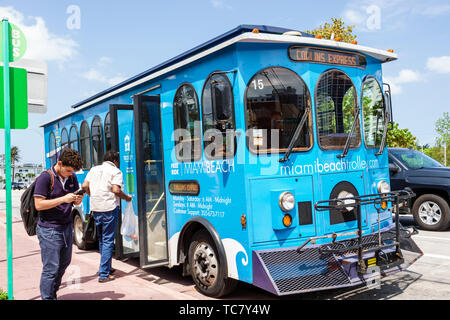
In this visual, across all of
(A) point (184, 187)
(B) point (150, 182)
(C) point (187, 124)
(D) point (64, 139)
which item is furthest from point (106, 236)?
(D) point (64, 139)

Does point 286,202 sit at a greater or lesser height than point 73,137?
lesser

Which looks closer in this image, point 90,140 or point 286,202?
point 286,202

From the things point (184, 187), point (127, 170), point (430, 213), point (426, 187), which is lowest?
point (430, 213)

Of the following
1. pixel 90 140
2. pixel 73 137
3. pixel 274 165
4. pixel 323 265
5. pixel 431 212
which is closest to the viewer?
pixel 323 265

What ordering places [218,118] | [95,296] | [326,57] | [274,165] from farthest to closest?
[95,296] → [326,57] → [218,118] → [274,165]

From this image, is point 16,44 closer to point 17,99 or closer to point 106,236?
point 17,99

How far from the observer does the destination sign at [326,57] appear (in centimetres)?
500

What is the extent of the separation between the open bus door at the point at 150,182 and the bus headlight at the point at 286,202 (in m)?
2.19

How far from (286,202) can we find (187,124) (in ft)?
5.92

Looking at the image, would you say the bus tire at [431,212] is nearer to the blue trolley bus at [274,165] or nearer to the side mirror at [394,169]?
the side mirror at [394,169]

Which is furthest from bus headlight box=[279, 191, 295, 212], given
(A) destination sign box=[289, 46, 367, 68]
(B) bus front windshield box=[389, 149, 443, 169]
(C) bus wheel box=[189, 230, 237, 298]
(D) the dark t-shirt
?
(B) bus front windshield box=[389, 149, 443, 169]

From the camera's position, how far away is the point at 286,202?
468cm

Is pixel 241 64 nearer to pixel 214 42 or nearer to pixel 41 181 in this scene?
pixel 214 42

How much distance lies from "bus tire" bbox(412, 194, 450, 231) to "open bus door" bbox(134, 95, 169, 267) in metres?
6.46
